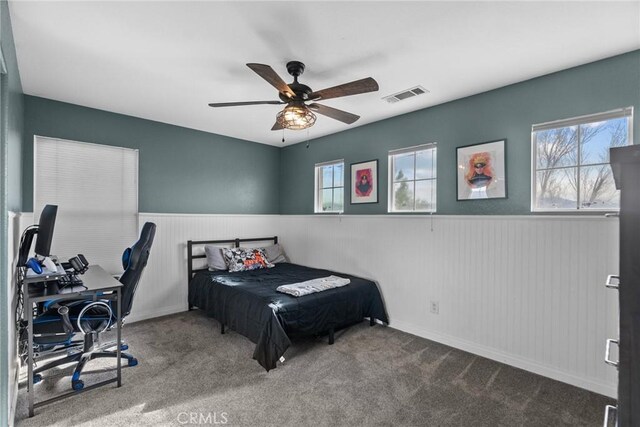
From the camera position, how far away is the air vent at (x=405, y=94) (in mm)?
3000

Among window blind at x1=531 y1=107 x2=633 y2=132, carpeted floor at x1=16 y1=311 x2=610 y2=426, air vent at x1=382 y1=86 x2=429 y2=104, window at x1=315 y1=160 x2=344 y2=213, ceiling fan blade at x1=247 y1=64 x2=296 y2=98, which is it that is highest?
air vent at x1=382 y1=86 x2=429 y2=104

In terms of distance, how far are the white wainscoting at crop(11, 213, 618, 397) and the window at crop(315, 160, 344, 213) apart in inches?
12.9

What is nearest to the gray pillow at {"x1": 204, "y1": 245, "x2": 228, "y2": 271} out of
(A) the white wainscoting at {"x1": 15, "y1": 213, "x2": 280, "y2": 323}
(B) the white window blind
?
(A) the white wainscoting at {"x1": 15, "y1": 213, "x2": 280, "y2": 323}

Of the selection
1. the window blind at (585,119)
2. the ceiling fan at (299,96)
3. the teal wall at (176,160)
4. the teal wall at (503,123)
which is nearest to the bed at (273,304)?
the teal wall at (176,160)

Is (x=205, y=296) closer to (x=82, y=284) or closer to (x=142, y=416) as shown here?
(x=82, y=284)

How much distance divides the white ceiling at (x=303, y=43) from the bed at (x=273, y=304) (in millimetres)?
1984

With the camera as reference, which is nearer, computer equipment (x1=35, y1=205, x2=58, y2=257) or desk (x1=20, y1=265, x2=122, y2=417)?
desk (x1=20, y1=265, x2=122, y2=417)

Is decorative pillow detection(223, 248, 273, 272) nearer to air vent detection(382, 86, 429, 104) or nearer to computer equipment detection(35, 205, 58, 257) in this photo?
computer equipment detection(35, 205, 58, 257)

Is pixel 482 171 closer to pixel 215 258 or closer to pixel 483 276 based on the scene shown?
pixel 483 276

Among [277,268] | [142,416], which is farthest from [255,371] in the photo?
[277,268]

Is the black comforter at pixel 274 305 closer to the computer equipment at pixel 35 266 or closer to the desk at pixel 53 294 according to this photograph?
the desk at pixel 53 294

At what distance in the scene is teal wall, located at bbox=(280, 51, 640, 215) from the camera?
7.77ft

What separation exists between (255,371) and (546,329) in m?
2.40

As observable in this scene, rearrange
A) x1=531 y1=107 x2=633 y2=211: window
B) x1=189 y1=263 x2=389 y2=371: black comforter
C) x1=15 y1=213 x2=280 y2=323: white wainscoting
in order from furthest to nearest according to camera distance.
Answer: x1=15 y1=213 x2=280 y2=323: white wainscoting → x1=189 y1=263 x2=389 y2=371: black comforter → x1=531 y1=107 x2=633 y2=211: window
